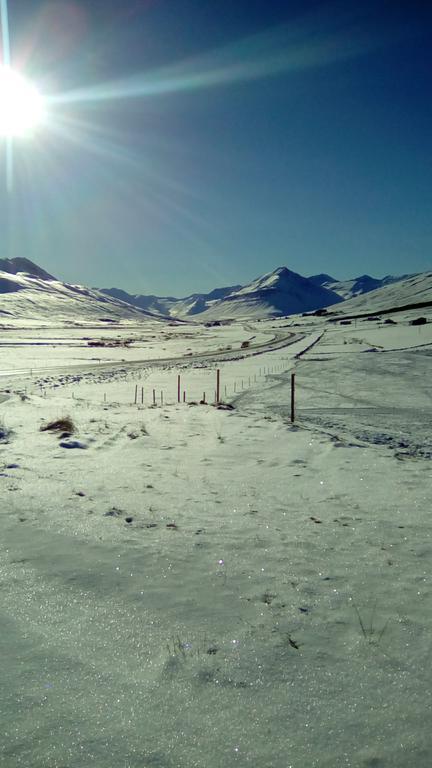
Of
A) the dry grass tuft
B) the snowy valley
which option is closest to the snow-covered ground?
the snowy valley

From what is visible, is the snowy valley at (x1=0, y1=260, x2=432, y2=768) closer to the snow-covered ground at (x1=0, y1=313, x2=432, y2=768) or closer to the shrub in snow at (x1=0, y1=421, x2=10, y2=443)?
the snow-covered ground at (x1=0, y1=313, x2=432, y2=768)

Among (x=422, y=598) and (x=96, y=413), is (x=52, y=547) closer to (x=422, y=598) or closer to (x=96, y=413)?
(x=422, y=598)

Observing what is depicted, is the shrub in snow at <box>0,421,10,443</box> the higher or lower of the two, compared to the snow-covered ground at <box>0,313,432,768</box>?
higher

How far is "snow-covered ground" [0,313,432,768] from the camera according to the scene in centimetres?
333

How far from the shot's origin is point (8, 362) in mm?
45812

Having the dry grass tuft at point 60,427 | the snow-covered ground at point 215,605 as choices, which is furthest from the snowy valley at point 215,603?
the dry grass tuft at point 60,427

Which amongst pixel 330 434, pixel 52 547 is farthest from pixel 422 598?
pixel 330 434

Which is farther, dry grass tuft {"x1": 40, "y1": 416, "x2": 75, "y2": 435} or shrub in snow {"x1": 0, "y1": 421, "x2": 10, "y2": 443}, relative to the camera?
dry grass tuft {"x1": 40, "y1": 416, "x2": 75, "y2": 435}

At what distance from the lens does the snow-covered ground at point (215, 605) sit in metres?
3.33

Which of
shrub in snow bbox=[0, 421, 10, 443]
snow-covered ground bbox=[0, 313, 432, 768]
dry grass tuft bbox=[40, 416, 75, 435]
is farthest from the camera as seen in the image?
dry grass tuft bbox=[40, 416, 75, 435]

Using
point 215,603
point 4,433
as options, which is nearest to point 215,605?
point 215,603

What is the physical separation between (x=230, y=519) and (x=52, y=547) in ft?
9.49

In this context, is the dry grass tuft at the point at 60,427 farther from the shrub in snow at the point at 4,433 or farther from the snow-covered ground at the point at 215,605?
the snow-covered ground at the point at 215,605

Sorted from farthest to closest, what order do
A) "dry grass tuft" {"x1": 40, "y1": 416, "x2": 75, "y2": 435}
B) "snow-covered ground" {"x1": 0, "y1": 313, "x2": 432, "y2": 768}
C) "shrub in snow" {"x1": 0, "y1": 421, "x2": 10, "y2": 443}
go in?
"dry grass tuft" {"x1": 40, "y1": 416, "x2": 75, "y2": 435}
"shrub in snow" {"x1": 0, "y1": 421, "x2": 10, "y2": 443}
"snow-covered ground" {"x1": 0, "y1": 313, "x2": 432, "y2": 768}
